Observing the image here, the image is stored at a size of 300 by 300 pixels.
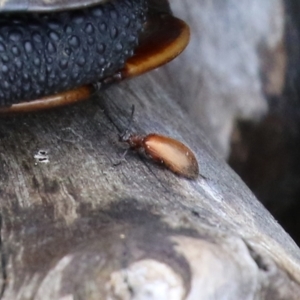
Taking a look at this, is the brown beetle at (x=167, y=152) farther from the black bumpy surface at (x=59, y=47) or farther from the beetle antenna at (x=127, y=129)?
the black bumpy surface at (x=59, y=47)

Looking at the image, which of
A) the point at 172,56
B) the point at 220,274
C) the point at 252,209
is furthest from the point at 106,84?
the point at 220,274

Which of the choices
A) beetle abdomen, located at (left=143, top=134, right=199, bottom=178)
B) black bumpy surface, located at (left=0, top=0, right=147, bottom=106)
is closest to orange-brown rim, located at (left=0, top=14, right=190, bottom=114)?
black bumpy surface, located at (left=0, top=0, right=147, bottom=106)

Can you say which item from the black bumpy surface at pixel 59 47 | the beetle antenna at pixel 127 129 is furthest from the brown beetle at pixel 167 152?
the black bumpy surface at pixel 59 47

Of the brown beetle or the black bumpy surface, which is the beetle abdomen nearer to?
the brown beetle

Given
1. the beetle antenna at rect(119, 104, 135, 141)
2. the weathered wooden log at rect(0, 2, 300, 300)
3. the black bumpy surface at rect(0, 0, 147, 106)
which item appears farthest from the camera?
the beetle antenna at rect(119, 104, 135, 141)

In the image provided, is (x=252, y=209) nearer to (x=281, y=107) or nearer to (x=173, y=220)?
(x=173, y=220)
